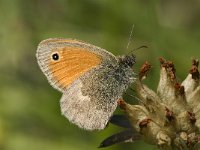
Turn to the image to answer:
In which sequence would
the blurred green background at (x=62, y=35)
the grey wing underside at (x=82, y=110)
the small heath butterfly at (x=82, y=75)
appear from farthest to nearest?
the blurred green background at (x=62, y=35) < the small heath butterfly at (x=82, y=75) < the grey wing underside at (x=82, y=110)

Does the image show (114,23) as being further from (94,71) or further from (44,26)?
(94,71)

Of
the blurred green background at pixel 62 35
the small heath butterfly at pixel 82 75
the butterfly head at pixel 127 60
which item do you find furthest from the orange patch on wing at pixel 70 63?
the blurred green background at pixel 62 35

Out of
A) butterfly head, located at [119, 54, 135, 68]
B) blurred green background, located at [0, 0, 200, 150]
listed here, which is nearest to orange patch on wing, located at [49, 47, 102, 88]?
butterfly head, located at [119, 54, 135, 68]

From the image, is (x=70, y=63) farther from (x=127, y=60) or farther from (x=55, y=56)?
(x=127, y=60)

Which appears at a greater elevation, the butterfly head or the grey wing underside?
the butterfly head

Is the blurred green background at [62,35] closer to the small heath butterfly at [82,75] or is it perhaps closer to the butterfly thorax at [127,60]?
the small heath butterfly at [82,75]

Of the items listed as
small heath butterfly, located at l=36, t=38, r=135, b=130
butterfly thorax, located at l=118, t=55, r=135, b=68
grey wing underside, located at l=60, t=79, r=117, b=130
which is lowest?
grey wing underside, located at l=60, t=79, r=117, b=130

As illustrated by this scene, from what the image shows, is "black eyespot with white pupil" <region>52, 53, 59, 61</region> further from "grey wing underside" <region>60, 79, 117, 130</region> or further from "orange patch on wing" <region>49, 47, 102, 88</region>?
"grey wing underside" <region>60, 79, 117, 130</region>

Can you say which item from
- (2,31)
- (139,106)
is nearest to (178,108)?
(139,106)
